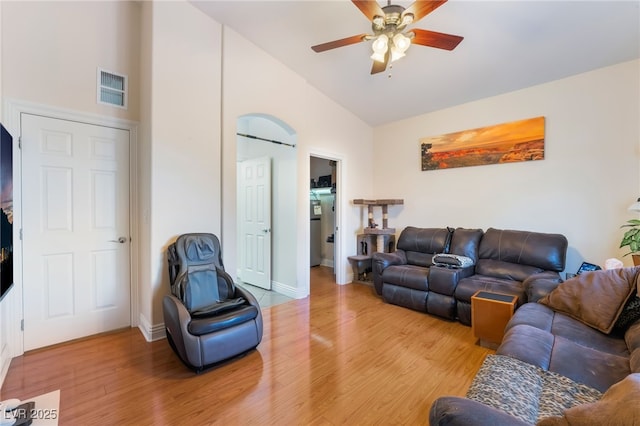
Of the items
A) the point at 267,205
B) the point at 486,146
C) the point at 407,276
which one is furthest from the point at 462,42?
the point at 267,205

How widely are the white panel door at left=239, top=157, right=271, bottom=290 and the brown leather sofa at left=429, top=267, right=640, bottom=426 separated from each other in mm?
3223

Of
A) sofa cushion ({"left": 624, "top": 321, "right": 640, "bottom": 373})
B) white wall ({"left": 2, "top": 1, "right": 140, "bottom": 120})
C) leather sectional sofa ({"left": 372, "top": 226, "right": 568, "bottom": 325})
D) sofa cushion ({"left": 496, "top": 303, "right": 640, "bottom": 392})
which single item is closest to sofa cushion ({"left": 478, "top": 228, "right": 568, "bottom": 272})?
leather sectional sofa ({"left": 372, "top": 226, "right": 568, "bottom": 325})

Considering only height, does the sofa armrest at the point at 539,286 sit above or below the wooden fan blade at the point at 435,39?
below

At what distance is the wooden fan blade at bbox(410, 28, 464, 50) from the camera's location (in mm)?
2156

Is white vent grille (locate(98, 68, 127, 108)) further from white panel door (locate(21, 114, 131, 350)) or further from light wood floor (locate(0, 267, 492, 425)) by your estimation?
light wood floor (locate(0, 267, 492, 425))

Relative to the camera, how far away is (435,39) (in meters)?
2.24

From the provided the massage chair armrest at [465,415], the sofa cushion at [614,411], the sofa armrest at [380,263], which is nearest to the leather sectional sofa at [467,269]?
the sofa armrest at [380,263]

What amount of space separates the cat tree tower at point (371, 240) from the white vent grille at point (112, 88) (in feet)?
11.2

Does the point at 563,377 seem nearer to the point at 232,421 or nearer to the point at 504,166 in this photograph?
the point at 232,421

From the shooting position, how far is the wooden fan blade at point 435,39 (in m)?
2.16

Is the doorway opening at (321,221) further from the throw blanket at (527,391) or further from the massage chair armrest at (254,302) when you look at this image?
the throw blanket at (527,391)

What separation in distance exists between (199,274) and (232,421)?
135cm

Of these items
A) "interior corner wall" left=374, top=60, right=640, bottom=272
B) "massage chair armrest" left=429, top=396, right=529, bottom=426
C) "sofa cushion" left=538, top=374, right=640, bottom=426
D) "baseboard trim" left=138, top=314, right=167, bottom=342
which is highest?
"interior corner wall" left=374, top=60, right=640, bottom=272

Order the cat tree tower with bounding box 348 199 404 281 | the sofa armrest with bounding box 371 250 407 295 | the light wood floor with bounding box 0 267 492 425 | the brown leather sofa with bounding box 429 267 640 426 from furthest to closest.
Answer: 1. the cat tree tower with bounding box 348 199 404 281
2. the sofa armrest with bounding box 371 250 407 295
3. the light wood floor with bounding box 0 267 492 425
4. the brown leather sofa with bounding box 429 267 640 426
